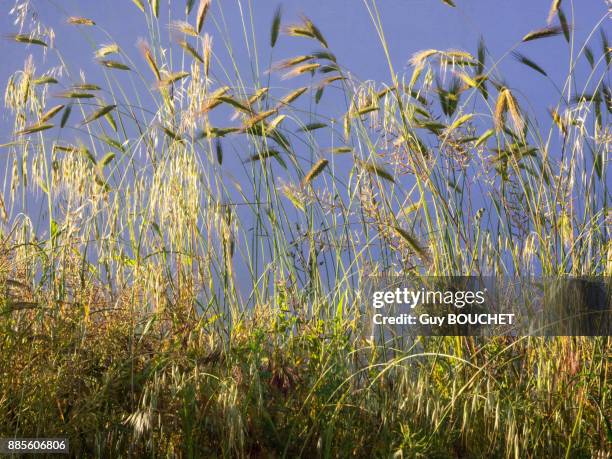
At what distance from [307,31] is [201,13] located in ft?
1.23

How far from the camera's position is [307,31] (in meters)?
2.53

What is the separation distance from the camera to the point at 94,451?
2010mm

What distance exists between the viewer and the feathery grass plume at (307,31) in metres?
2.53

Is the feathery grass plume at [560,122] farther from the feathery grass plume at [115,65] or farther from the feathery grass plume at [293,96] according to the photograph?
the feathery grass plume at [115,65]

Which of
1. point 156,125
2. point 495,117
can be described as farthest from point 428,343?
point 156,125

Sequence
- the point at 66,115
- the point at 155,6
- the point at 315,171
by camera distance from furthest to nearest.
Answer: the point at 66,115 < the point at 155,6 < the point at 315,171

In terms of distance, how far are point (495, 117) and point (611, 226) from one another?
75cm

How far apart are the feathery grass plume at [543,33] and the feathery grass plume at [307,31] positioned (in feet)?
2.20

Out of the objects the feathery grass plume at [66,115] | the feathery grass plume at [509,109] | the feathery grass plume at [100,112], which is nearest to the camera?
the feathery grass plume at [509,109]

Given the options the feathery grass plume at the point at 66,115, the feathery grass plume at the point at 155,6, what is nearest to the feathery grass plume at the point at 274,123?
the feathery grass plume at the point at 155,6

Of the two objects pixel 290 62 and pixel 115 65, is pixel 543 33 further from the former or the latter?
pixel 115 65

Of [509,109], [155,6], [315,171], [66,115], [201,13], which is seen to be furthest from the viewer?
[66,115]

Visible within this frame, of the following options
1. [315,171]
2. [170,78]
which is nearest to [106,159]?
[170,78]

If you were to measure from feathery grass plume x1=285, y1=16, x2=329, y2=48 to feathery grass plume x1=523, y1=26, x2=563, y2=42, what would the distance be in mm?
670
